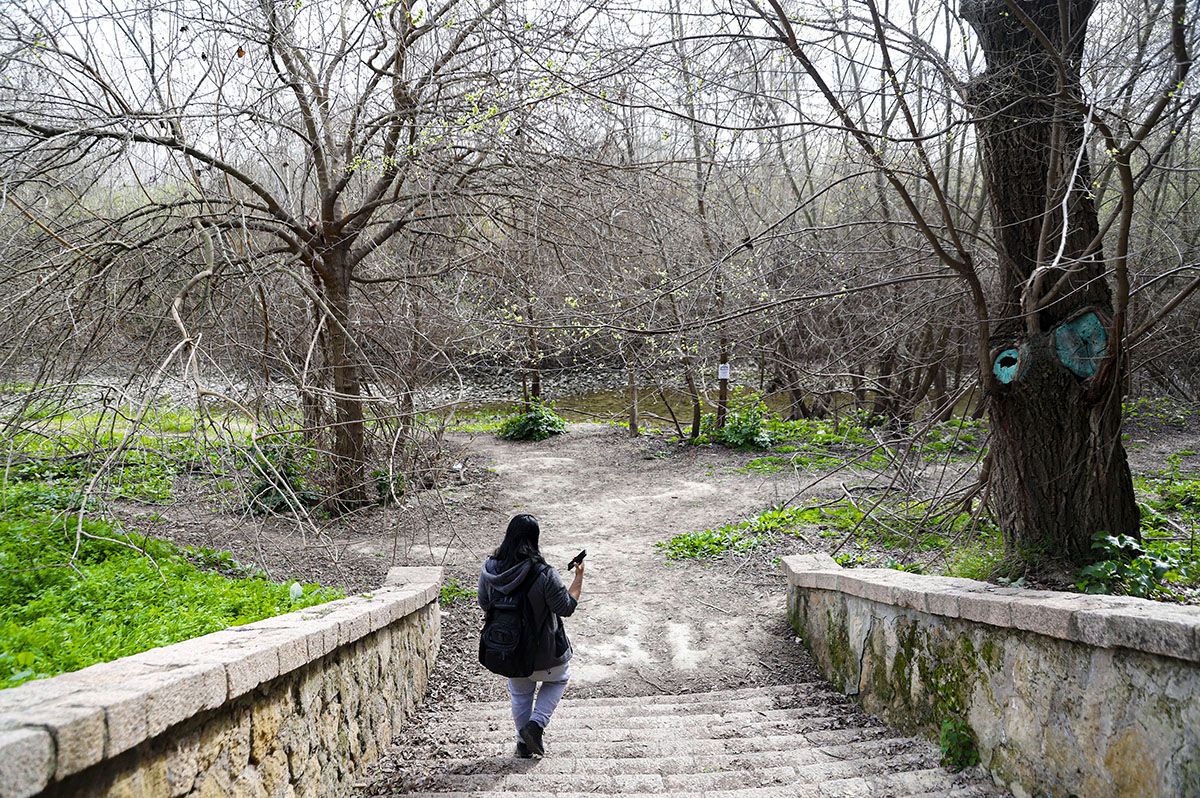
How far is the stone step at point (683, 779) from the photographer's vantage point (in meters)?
4.22

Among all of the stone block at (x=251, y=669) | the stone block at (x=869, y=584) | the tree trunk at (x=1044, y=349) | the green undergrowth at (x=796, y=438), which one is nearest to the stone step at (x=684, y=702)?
the stone block at (x=869, y=584)

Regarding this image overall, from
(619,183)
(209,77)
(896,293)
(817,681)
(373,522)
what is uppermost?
(209,77)

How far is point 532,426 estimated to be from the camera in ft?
60.6

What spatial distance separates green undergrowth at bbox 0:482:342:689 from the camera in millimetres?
3262

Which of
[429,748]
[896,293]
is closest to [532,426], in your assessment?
[896,293]

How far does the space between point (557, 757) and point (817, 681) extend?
2.67 meters

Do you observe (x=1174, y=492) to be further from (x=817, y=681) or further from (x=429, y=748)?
(x=429, y=748)

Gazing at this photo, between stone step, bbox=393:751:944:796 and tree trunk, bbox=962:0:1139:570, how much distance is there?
216cm

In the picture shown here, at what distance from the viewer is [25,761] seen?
1805 millimetres

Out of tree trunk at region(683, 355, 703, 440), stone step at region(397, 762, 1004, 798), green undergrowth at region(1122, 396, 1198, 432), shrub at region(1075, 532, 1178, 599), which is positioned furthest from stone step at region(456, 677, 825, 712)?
green undergrowth at region(1122, 396, 1198, 432)

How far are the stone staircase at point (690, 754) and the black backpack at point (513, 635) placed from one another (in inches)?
21.2

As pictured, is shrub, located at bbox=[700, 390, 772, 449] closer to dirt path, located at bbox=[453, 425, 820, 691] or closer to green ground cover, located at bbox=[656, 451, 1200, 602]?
dirt path, located at bbox=[453, 425, 820, 691]

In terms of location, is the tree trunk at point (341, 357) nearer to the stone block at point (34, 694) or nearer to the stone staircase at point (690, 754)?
the stone staircase at point (690, 754)

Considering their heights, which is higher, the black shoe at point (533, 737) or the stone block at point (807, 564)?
the stone block at point (807, 564)
